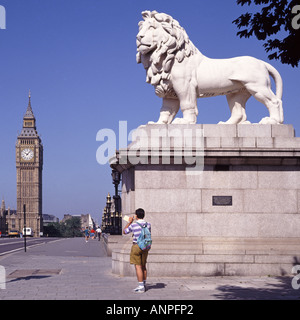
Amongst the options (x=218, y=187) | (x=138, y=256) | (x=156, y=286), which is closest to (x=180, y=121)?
(x=218, y=187)

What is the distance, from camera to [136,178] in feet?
46.4

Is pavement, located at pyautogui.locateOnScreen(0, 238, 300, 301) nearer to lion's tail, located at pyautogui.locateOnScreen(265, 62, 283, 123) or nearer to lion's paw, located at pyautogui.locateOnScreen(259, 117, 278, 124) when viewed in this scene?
lion's paw, located at pyautogui.locateOnScreen(259, 117, 278, 124)

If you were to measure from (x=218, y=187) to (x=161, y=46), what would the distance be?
3.89 metres

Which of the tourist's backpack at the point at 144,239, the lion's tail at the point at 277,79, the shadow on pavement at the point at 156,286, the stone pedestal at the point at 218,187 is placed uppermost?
the lion's tail at the point at 277,79

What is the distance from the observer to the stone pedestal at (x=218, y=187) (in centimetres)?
1393

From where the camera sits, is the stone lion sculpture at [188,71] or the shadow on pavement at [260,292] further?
the stone lion sculpture at [188,71]

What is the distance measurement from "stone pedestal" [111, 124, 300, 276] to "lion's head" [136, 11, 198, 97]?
1391 millimetres

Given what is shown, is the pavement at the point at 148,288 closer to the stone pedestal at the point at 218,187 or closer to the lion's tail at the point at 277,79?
the stone pedestal at the point at 218,187

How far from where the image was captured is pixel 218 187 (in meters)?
14.2

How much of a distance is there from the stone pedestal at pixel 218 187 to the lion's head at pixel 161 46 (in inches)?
54.8

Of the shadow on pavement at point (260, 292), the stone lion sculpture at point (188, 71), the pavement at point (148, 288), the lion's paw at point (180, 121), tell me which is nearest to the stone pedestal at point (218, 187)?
the lion's paw at point (180, 121)

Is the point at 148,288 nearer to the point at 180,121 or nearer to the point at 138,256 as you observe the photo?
the point at 138,256
